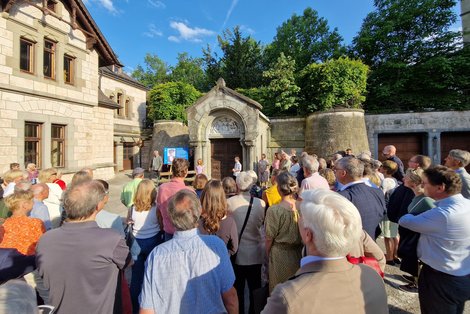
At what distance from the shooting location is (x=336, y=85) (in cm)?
1410

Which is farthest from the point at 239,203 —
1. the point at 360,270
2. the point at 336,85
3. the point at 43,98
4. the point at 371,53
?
the point at 371,53

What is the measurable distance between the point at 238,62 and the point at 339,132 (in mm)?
12881

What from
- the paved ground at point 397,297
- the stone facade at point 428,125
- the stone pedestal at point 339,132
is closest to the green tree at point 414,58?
the stone facade at point 428,125

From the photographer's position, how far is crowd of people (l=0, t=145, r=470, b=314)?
119 centimetres

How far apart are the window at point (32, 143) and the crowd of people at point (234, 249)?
29.6ft

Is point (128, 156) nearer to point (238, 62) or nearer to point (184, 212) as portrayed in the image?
point (238, 62)

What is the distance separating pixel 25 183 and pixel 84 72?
11694mm

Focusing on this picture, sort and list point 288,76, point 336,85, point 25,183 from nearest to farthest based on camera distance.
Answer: point 25,183, point 336,85, point 288,76

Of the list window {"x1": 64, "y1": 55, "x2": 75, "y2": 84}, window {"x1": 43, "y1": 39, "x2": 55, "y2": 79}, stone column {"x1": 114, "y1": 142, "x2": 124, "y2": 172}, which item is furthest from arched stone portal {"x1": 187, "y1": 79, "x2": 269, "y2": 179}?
stone column {"x1": 114, "y1": 142, "x2": 124, "y2": 172}

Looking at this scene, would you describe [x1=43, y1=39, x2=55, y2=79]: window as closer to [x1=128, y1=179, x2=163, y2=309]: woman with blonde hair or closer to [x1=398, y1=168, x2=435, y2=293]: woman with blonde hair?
[x1=128, y1=179, x2=163, y2=309]: woman with blonde hair

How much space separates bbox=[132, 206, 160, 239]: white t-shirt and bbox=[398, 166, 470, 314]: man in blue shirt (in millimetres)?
2885

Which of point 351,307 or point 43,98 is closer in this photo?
point 351,307

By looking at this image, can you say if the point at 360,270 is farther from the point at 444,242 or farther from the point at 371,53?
the point at 371,53

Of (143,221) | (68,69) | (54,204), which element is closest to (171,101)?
(68,69)
